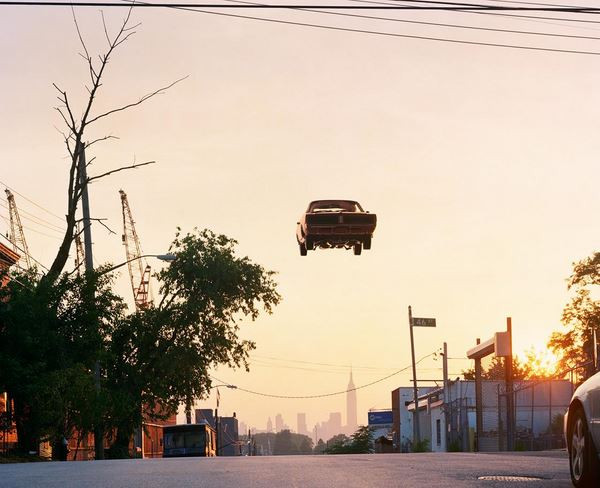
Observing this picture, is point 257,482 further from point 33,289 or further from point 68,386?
point 33,289

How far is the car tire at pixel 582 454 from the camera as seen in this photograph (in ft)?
35.2

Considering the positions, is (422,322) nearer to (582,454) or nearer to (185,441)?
(185,441)

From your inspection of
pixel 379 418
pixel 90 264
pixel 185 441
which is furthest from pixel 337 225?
pixel 379 418

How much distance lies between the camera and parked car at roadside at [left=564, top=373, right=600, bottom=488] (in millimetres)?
10625

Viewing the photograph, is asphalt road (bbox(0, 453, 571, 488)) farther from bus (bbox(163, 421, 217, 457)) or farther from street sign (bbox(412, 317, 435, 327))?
street sign (bbox(412, 317, 435, 327))

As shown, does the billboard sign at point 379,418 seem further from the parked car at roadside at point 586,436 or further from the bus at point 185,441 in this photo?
the parked car at roadside at point 586,436

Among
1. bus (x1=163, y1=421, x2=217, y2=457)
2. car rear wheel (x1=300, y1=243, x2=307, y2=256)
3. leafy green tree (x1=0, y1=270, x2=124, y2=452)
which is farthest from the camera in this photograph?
bus (x1=163, y1=421, x2=217, y2=457)

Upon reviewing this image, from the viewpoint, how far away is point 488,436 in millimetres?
48219

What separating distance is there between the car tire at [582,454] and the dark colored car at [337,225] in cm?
2299

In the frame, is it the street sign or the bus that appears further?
the street sign

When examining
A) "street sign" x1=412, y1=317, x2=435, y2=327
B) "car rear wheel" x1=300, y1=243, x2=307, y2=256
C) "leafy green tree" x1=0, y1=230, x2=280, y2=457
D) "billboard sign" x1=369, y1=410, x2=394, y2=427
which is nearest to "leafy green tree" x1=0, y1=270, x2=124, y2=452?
"leafy green tree" x1=0, y1=230, x2=280, y2=457

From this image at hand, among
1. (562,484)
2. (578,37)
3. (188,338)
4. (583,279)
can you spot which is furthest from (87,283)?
(583,279)

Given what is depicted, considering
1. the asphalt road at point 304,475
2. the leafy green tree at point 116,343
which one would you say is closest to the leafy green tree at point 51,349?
the leafy green tree at point 116,343

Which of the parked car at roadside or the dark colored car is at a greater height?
the dark colored car
